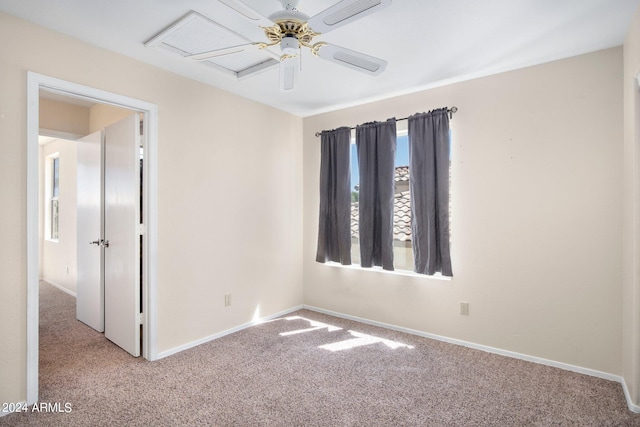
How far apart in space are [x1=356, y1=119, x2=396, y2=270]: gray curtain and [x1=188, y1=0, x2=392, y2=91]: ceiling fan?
1547mm

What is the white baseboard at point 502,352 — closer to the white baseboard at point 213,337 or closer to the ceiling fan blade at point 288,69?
the white baseboard at point 213,337

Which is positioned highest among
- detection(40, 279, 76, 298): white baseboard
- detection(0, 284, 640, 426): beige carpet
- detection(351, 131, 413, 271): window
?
detection(351, 131, 413, 271): window

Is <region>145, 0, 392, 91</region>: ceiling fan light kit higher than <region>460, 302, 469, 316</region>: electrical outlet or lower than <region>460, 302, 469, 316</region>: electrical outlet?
higher

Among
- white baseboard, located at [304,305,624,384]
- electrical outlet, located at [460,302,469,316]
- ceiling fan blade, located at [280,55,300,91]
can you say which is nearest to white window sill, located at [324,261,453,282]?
electrical outlet, located at [460,302,469,316]

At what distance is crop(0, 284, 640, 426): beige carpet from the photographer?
2041 millimetres

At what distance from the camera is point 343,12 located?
58.8 inches

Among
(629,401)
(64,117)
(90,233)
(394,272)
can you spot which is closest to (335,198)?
(394,272)

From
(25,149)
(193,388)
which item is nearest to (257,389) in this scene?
(193,388)

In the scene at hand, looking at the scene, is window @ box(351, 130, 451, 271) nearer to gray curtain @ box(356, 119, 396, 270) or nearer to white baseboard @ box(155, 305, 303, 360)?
gray curtain @ box(356, 119, 396, 270)

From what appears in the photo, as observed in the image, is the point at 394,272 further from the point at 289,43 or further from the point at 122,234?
the point at 122,234

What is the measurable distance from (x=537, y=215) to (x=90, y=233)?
4.30 metres

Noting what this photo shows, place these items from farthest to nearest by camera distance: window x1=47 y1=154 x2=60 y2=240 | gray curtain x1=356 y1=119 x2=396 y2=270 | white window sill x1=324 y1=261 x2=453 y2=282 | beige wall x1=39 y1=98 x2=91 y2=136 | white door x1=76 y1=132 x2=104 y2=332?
window x1=47 y1=154 x2=60 y2=240, beige wall x1=39 y1=98 x2=91 y2=136, gray curtain x1=356 y1=119 x2=396 y2=270, white door x1=76 y1=132 x2=104 y2=332, white window sill x1=324 y1=261 x2=453 y2=282

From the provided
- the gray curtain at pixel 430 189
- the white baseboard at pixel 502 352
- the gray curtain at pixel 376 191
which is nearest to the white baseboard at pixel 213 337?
the white baseboard at pixel 502 352

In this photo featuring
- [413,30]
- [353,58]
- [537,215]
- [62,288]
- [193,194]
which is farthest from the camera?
[62,288]
